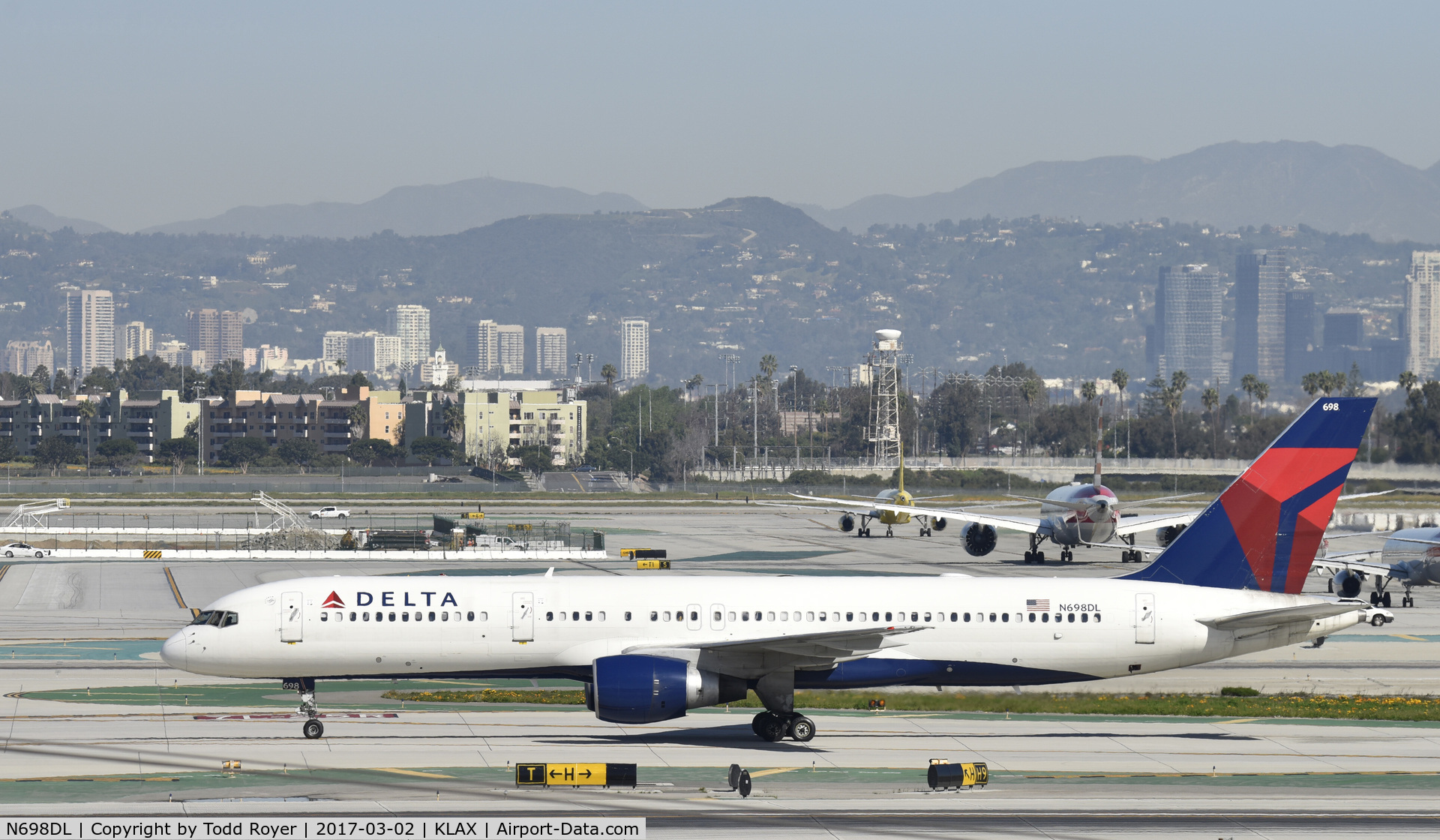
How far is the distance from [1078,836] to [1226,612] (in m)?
11.5

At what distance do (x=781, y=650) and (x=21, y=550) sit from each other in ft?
255

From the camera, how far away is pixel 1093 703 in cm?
4397

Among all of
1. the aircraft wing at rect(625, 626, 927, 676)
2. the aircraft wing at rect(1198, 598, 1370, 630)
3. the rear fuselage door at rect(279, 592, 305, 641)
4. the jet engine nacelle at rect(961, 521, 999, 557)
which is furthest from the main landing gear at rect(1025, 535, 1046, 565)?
the rear fuselage door at rect(279, 592, 305, 641)

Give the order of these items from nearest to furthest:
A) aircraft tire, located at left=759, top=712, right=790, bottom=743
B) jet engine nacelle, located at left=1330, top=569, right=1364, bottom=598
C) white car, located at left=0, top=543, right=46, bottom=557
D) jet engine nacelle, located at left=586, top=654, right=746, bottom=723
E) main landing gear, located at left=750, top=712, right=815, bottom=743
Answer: jet engine nacelle, located at left=586, top=654, right=746, bottom=723
main landing gear, located at left=750, top=712, right=815, bottom=743
aircraft tire, located at left=759, top=712, right=790, bottom=743
jet engine nacelle, located at left=1330, top=569, right=1364, bottom=598
white car, located at left=0, top=543, right=46, bottom=557

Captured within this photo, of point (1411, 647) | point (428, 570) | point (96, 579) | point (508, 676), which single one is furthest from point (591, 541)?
point (508, 676)

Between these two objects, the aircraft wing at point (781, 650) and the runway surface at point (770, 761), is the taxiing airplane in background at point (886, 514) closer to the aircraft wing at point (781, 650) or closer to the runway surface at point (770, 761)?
the runway surface at point (770, 761)

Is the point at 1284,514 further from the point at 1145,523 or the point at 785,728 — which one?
the point at 1145,523

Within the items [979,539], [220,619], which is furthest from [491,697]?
[979,539]

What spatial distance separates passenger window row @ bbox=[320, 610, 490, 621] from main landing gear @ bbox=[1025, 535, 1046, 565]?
64.3m

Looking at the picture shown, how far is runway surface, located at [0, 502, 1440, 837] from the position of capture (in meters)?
28.0

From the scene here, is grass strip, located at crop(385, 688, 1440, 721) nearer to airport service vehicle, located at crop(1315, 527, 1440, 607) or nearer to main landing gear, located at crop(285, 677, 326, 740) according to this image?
main landing gear, located at crop(285, 677, 326, 740)

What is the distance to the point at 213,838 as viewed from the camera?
2441 cm

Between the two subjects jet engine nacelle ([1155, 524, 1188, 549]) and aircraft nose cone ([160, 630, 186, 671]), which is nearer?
aircraft nose cone ([160, 630, 186, 671])

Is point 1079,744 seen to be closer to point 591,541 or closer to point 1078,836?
point 1078,836
